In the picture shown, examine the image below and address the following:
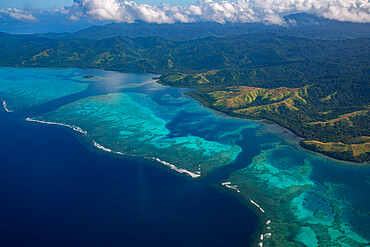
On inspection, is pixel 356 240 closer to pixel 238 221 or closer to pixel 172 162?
pixel 238 221

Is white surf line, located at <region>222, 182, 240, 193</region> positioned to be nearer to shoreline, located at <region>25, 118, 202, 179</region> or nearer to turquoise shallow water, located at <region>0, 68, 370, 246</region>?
turquoise shallow water, located at <region>0, 68, 370, 246</region>

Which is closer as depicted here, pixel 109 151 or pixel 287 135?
pixel 109 151

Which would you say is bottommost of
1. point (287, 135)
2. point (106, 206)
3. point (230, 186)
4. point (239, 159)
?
point (106, 206)

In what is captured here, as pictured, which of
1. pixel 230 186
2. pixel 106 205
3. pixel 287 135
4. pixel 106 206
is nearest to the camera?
pixel 106 206

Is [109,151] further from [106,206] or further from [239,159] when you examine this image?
[239,159]

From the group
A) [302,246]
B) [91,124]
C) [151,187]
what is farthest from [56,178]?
[302,246]

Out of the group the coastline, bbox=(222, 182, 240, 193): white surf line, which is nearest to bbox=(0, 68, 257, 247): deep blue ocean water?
bbox=(222, 182, 240, 193): white surf line

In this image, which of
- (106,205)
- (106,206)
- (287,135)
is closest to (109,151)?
(106,205)

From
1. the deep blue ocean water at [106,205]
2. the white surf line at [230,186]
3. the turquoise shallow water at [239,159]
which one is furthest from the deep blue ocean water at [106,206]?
the turquoise shallow water at [239,159]

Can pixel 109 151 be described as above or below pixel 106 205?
above
